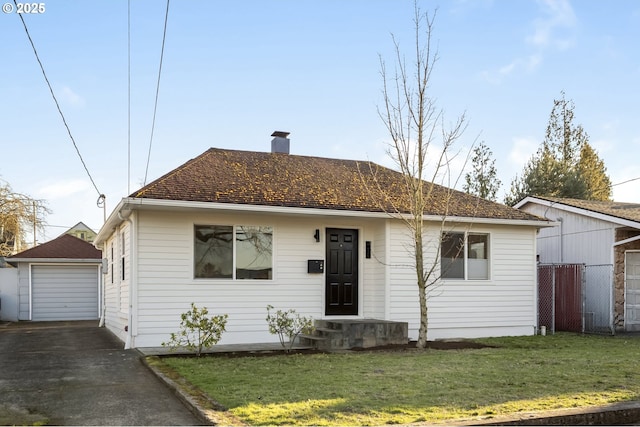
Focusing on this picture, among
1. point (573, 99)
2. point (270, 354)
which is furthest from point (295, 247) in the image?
point (573, 99)

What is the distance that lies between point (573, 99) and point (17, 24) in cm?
3474

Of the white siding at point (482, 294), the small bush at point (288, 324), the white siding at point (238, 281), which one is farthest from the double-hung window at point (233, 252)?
the white siding at point (482, 294)

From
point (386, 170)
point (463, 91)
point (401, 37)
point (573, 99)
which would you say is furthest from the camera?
point (573, 99)

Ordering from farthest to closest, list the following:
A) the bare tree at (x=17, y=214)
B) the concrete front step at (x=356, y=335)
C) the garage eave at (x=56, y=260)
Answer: the bare tree at (x=17, y=214)
the garage eave at (x=56, y=260)
the concrete front step at (x=356, y=335)

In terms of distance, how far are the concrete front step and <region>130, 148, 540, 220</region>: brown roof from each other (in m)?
2.50

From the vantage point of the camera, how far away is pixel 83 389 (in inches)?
307

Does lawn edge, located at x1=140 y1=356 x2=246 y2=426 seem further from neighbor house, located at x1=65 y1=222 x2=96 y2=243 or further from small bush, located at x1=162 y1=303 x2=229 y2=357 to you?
neighbor house, located at x1=65 y1=222 x2=96 y2=243

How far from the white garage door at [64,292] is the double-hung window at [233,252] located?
13.1m

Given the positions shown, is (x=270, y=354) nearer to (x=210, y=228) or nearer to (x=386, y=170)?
(x=210, y=228)

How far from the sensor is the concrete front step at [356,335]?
12.1m

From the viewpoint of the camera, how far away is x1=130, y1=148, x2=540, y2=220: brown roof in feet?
41.5

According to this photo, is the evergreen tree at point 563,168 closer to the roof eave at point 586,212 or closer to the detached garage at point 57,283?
the roof eave at point 586,212

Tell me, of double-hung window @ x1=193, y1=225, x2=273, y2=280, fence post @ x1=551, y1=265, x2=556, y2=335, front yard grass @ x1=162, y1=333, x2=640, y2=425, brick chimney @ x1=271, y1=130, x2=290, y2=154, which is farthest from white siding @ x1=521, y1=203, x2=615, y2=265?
double-hung window @ x1=193, y1=225, x2=273, y2=280

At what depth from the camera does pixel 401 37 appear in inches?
498
